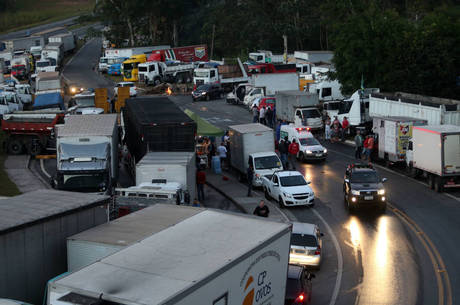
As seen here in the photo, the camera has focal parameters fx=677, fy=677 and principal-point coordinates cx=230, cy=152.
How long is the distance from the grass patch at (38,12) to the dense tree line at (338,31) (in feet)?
151

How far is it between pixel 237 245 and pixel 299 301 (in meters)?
4.49

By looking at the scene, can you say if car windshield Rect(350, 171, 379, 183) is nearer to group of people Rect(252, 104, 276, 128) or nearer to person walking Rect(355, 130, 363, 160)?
person walking Rect(355, 130, 363, 160)

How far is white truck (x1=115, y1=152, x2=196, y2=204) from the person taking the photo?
22578 millimetres

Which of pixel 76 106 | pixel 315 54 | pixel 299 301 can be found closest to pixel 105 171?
pixel 299 301

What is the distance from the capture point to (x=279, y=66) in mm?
70250

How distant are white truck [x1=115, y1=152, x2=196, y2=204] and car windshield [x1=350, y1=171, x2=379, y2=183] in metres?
6.79

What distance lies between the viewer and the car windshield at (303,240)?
20.6 meters

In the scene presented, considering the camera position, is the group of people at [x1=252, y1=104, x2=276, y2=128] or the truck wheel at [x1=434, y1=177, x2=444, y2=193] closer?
the truck wheel at [x1=434, y1=177, x2=444, y2=193]

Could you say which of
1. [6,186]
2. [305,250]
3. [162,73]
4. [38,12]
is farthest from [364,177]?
[38,12]

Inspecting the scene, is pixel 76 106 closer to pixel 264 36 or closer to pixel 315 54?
pixel 315 54

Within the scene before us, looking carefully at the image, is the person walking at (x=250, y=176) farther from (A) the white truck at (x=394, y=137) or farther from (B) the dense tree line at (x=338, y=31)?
(B) the dense tree line at (x=338, y=31)

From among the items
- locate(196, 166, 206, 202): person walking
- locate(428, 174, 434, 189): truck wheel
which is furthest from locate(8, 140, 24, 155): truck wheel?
locate(428, 174, 434, 189): truck wheel

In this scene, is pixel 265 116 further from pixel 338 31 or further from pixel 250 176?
pixel 338 31

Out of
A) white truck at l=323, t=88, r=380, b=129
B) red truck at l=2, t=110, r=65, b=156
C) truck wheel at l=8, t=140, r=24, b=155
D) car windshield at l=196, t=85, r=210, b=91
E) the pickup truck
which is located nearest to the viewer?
the pickup truck
